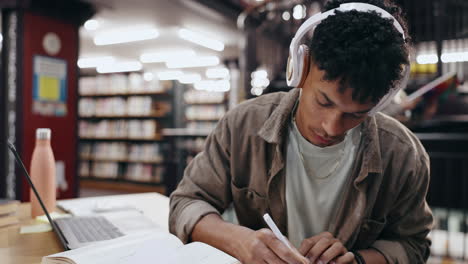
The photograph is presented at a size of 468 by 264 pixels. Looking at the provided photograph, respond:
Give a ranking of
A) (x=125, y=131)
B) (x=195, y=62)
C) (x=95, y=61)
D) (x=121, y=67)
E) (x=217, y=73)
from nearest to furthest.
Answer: (x=125, y=131)
(x=195, y=62)
(x=95, y=61)
(x=121, y=67)
(x=217, y=73)

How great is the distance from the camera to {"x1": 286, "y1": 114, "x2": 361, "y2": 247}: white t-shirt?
1.08 metres

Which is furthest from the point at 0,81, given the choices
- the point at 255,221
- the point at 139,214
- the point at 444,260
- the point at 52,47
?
the point at 444,260

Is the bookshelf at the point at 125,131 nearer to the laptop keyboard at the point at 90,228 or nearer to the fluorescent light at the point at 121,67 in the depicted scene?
the fluorescent light at the point at 121,67

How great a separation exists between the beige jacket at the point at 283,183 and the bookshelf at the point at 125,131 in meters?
5.27

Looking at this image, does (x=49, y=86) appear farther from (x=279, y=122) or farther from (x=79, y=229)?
(x=279, y=122)

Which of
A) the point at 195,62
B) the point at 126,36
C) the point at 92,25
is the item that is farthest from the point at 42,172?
the point at 195,62

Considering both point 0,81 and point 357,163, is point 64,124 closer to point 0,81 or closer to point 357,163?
point 0,81

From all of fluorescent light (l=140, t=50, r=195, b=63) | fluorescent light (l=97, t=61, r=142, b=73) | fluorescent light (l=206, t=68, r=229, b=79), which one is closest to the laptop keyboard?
fluorescent light (l=140, t=50, r=195, b=63)

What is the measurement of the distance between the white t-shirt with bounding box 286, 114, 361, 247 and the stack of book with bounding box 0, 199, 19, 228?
2.76ft

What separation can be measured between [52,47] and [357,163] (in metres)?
4.38

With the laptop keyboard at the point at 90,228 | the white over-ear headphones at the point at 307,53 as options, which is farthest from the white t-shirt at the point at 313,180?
the laptop keyboard at the point at 90,228

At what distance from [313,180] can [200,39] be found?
237 inches

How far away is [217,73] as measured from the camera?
10734 millimetres

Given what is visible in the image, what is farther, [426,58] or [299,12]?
[426,58]
